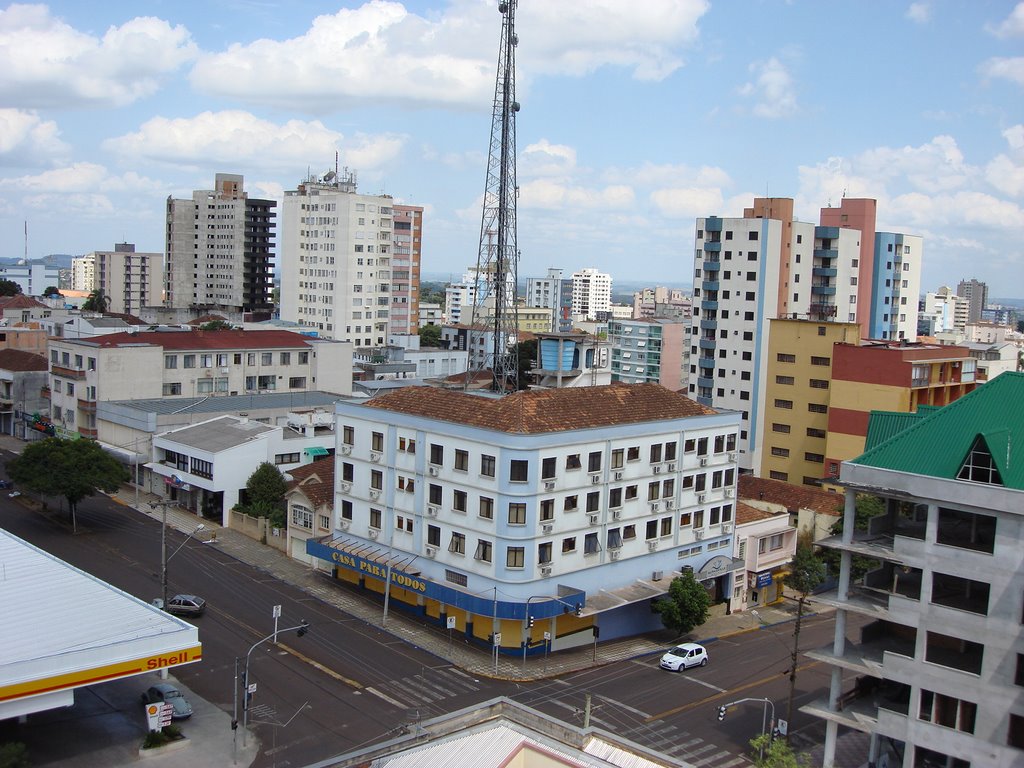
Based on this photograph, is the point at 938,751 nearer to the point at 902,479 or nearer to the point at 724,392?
the point at 902,479

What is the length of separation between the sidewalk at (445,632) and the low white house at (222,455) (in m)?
2.67

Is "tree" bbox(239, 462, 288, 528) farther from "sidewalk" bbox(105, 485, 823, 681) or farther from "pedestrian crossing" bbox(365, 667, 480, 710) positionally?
"pedestrian crossing" bbox(365, 667, 480, 710)

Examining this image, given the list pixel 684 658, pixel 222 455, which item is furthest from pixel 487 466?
pixel 222 455

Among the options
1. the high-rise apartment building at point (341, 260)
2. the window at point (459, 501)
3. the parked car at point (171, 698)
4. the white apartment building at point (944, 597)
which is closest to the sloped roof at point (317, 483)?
the window at point (459, 501)

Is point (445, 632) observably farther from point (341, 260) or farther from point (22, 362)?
point (341, 260)

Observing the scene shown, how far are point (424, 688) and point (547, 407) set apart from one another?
16531mm

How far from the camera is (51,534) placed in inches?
2795

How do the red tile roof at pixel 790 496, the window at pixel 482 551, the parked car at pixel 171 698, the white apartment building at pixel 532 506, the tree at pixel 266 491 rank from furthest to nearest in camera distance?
the red tile roof at pixel 790 496 → the tree at pixel 266 491 → the window at pixel 482 551 → the white apartment building at pixel 532 506 → the parked car at pixel 171 698

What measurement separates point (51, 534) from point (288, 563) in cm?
1841

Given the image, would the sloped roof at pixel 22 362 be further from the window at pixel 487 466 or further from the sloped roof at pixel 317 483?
the window at pixel 487 466

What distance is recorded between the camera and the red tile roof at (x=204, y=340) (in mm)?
93625

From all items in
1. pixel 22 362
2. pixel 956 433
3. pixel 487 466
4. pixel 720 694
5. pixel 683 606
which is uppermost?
pixel 956 433

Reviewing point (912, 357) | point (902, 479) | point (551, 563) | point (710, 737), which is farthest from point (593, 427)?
point (912, 357)

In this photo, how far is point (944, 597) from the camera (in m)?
36.0
